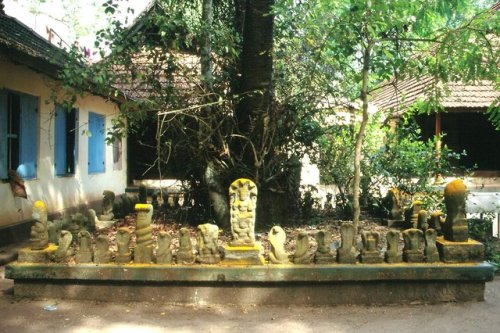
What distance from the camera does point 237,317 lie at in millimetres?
4645

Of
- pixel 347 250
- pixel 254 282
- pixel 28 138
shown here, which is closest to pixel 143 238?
pixel 254 282

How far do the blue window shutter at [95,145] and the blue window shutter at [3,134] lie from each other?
3911mm

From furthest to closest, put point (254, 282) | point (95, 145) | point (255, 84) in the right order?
point (95, 145) < point (255, 84) < point (254, 282)

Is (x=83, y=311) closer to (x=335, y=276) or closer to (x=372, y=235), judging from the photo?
(x=335, y=276)

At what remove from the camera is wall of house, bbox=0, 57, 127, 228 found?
7816 millimetres

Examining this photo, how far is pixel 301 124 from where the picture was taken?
7.83 meters

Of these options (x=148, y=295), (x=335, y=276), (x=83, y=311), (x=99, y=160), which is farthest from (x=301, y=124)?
(x=99, y=160)

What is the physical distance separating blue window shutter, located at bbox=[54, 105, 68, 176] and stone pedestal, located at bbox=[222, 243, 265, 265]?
6.05 meters

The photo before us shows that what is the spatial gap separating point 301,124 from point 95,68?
10.7ft

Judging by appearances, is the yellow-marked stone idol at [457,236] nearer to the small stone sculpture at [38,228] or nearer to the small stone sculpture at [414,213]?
the small stone sculpture at [414,213]

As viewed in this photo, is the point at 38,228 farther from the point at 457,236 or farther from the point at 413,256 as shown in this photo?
the point at 457,236

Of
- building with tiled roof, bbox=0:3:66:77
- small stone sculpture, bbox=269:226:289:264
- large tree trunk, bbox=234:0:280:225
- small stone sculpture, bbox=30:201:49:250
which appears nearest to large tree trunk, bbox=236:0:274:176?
large tree trunk, bbox=234:0:280:225

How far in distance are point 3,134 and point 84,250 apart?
12.4 feet

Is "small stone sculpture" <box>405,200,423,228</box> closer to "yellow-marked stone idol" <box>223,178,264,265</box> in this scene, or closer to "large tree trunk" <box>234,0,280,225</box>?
"large tree trunk" <box>234,0,280,225</box>
